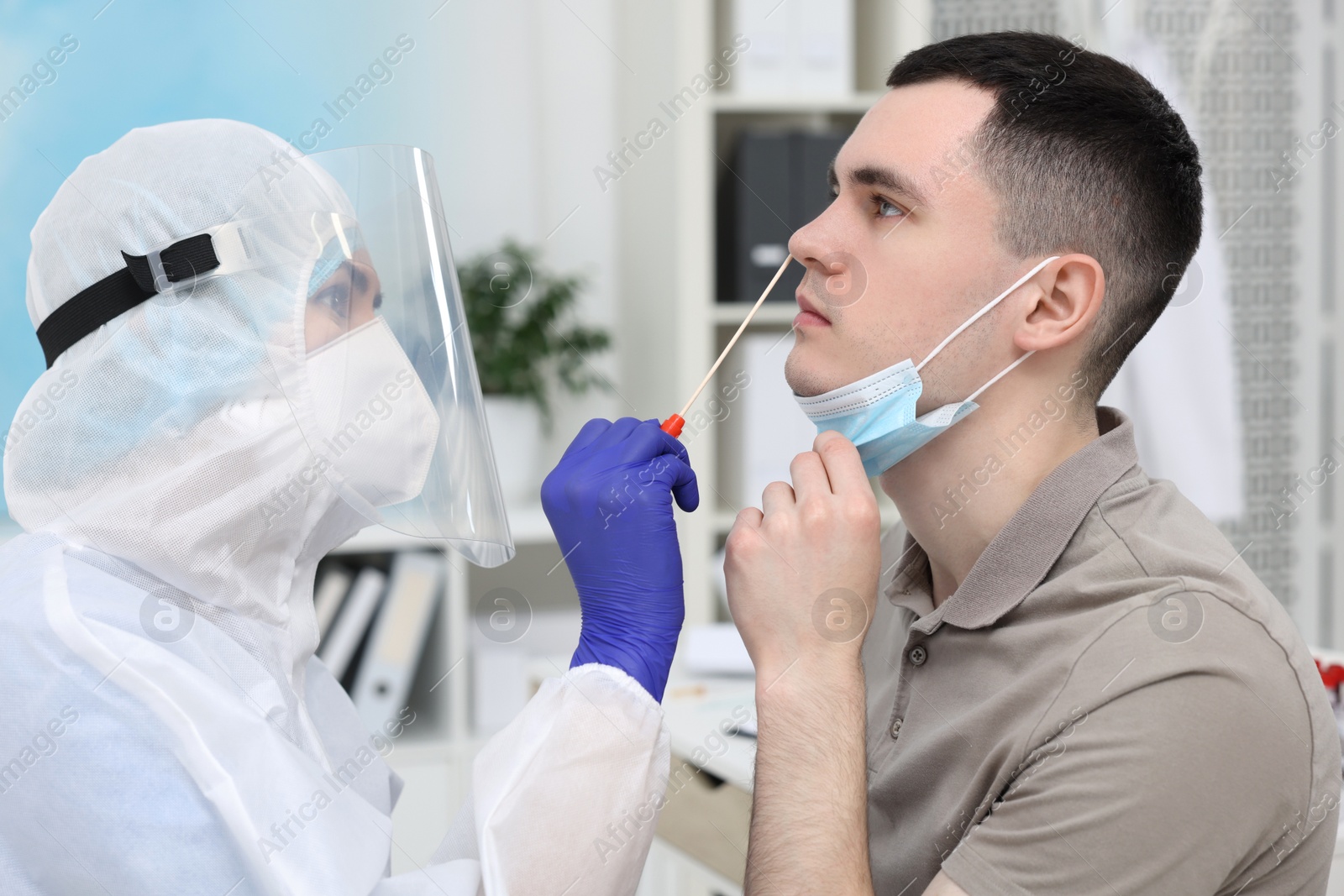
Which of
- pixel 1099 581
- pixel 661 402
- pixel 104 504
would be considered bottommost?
pixel 661 402

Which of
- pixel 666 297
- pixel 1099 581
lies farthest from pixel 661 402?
pixel 1099 581

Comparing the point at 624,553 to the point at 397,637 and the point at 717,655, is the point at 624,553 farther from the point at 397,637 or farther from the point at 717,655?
the point at 397,637

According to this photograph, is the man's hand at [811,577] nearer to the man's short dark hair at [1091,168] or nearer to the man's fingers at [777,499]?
the man's fingers at [777,499]

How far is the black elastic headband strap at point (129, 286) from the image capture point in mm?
981

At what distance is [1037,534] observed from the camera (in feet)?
3.50

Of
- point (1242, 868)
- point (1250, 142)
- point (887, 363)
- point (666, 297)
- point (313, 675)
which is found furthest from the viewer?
point (1250, 142)

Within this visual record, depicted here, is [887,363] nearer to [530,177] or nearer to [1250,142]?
[530,177]

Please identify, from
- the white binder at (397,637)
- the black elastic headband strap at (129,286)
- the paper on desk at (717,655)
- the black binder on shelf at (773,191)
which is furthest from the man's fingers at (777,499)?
the white binder at (397,637)

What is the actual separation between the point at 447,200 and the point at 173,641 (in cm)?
189

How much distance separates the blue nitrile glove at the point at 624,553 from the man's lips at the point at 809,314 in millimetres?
222

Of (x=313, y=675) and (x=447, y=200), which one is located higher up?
(x=447, y=200)

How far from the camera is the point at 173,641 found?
956 millimetres

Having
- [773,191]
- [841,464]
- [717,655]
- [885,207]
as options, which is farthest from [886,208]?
[773,191]

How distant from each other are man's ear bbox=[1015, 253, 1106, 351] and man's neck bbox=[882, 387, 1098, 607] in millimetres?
65
